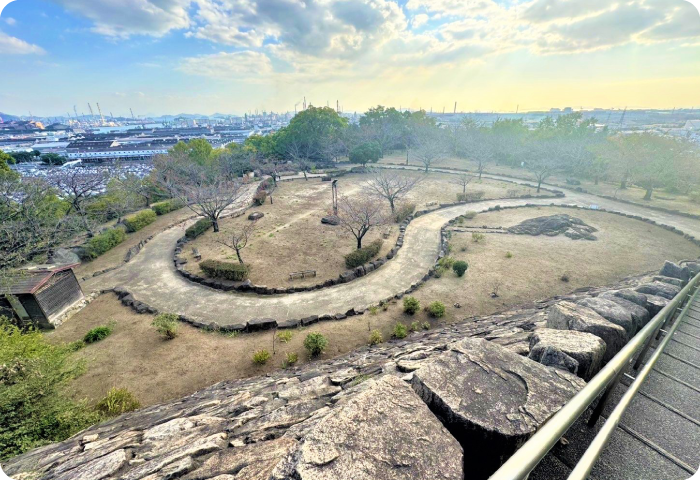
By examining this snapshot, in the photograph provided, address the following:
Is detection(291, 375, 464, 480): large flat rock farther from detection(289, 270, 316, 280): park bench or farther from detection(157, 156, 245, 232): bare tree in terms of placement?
detection(157, 156, 245, 232): bare tree

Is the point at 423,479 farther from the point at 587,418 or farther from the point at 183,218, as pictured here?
the point at 183,218

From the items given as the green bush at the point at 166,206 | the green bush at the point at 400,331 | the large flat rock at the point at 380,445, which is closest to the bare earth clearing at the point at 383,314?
A: the green bush at the point at 400,331

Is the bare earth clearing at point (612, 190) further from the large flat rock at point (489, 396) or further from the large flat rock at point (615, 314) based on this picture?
the large flat rock at point (489, 396)

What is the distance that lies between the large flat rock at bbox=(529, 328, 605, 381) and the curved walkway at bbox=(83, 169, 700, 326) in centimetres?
1108

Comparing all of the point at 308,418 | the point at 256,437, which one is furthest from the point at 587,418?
the point at 256,437

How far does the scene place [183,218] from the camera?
30047 mm

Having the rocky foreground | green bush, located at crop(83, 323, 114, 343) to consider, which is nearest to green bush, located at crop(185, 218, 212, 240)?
green bush, located at crop(83, 323, 114, 343)

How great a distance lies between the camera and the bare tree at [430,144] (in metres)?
51.2

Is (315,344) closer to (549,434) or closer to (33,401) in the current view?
(33,401)

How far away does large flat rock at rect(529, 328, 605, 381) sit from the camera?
13.7ft

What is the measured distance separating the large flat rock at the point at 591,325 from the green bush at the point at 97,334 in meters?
17.1

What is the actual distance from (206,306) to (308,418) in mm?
12746

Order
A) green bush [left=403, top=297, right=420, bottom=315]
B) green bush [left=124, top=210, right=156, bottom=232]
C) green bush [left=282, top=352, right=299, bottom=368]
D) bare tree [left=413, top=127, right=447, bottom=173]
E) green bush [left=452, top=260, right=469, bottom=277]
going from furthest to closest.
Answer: bare tree [left=413, top=127, right=447, bottom=173]
green bush [left=124, top=210, right=156, bottom=232]
green bush [left=452, top=260, right=469, bottom=277]
green bush [left=403, top=297, right=420, bottom=315]
green bush [left=282, top=352, right=299, bottom=368]

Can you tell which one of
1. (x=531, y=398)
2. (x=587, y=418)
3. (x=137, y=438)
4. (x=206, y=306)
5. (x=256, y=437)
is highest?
(x=531, y=398)
